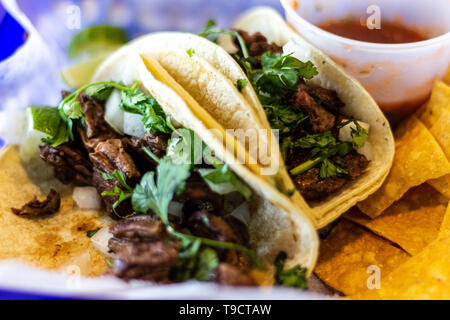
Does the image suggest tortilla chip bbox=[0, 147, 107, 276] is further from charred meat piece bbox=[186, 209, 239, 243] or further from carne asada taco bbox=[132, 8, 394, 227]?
carne asada taco bbox=[132, 8, 394, 227]

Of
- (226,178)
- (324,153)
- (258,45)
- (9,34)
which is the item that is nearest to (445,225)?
(324,153)

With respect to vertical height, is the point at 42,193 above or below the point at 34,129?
below

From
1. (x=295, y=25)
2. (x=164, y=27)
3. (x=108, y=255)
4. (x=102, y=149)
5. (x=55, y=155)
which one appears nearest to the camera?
(x=108, y=255)

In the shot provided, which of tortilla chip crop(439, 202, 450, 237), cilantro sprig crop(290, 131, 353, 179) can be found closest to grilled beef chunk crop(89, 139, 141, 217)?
cilantro sprig crop(290, 131, 353, 179)

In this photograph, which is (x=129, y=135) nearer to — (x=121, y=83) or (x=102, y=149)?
(x=102, y=149)
